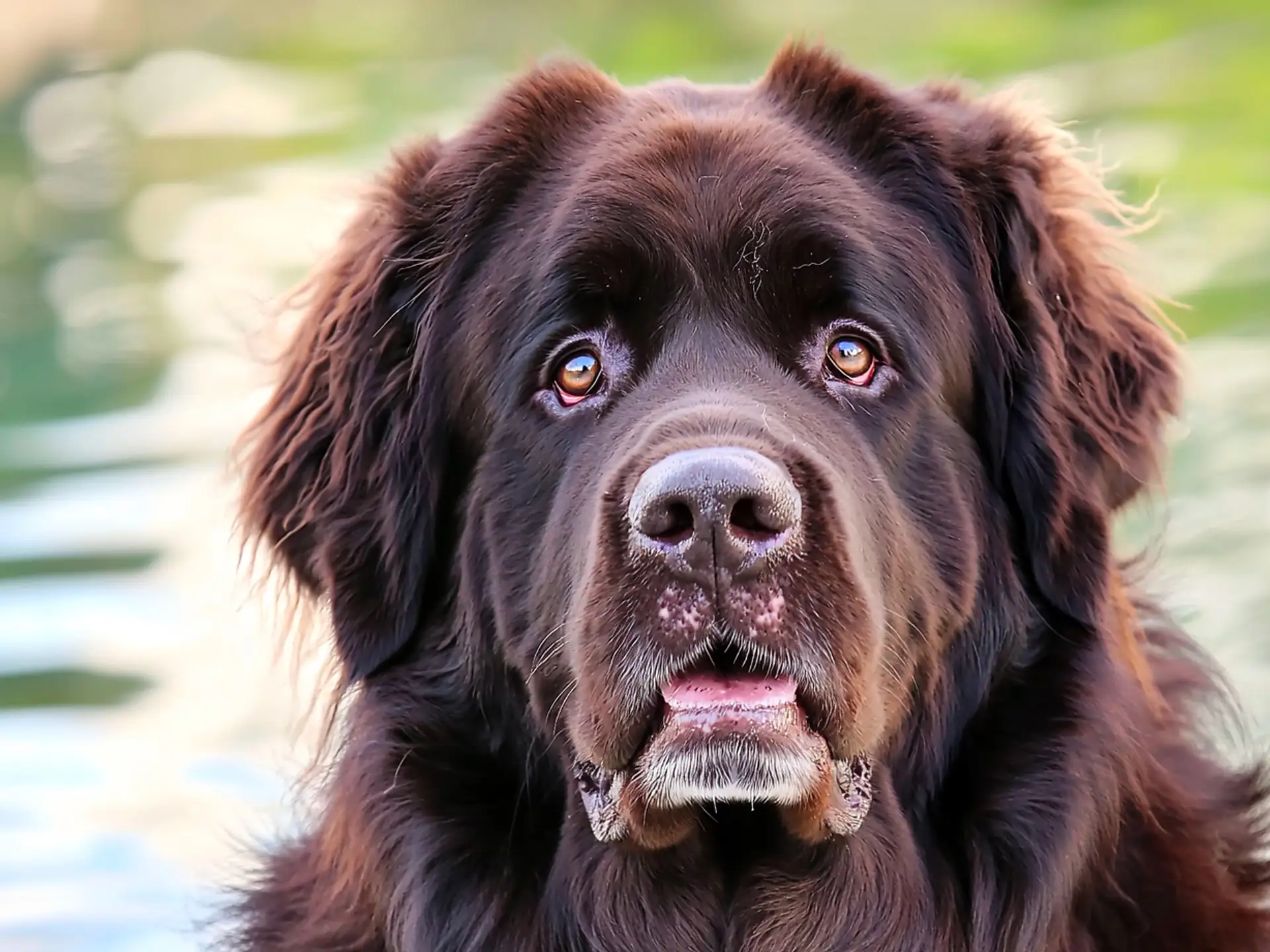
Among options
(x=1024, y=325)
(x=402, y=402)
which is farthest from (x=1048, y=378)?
(x=402, y=402)

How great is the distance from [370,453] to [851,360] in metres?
1.09

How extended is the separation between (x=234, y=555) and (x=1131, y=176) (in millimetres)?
5438

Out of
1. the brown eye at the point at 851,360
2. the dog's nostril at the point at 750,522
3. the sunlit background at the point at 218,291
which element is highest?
the brown eye at the point at 851,360

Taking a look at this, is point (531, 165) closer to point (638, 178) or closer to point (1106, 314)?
point (638, 178)

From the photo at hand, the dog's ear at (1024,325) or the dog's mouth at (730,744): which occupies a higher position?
the dog's ear at (1024,325)

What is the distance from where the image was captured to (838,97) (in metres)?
3.56

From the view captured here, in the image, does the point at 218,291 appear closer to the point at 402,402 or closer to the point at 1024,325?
the point at 402,402

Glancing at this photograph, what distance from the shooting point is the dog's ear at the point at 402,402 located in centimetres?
357

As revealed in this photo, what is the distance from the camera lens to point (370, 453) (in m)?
3.63

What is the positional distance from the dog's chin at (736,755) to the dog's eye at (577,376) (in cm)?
74

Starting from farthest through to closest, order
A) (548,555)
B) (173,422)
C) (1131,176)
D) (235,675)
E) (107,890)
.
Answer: (1131,176) → (173,422) → (235,675) → (107,890) → (548,555)

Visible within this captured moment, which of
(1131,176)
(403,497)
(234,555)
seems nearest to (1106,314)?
(403,497)

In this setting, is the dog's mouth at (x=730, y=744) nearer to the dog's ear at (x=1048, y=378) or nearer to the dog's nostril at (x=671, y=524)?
the dog's nostril at (x=671, y=524)

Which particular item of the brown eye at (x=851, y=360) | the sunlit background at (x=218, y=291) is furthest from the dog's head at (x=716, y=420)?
the sunlit background at (x=218, y=291)
